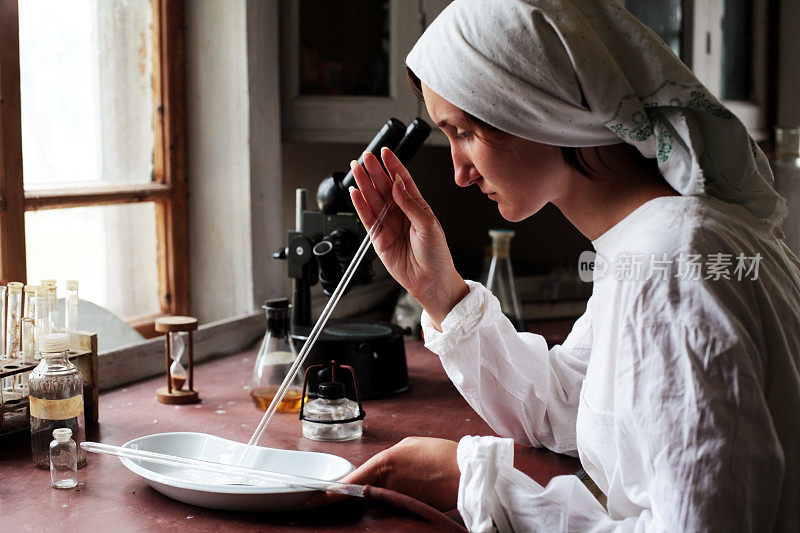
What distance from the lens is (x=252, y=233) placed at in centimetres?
234

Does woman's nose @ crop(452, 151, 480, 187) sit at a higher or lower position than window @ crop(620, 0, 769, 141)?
lower

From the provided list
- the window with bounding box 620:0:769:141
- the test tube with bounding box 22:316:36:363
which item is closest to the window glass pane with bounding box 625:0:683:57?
the window with bounding box 620:0:769:141

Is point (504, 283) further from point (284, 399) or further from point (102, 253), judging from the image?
point (102, 253)

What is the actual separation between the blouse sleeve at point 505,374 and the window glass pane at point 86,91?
1059 mm

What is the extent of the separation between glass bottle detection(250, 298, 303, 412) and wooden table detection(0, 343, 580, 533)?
0.04 m

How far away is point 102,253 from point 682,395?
1673 millimetres

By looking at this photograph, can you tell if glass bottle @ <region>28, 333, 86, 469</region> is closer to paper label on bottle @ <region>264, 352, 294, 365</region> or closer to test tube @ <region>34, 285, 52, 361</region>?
test tube @ <region>34, 285, 52, 361</region>

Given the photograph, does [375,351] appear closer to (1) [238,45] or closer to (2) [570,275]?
(1) [238,45]

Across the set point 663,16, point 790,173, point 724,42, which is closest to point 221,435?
point 663,16

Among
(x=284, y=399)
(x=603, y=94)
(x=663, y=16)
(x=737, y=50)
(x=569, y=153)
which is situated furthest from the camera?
(x=737, y=50)

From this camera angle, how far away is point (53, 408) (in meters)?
1.31

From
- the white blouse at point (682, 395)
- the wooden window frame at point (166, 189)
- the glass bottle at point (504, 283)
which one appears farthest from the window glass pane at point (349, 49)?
the white blouse at point (682, 395)

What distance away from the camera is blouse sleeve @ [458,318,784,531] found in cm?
87

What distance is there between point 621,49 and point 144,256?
161 cm
